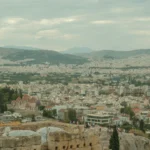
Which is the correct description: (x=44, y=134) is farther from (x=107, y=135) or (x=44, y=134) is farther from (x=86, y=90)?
(x=86, y=90)

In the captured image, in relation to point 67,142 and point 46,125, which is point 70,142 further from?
point 46,125

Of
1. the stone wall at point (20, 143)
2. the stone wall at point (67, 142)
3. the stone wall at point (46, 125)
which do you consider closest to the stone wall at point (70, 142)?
the stone wall at point (67, 142)

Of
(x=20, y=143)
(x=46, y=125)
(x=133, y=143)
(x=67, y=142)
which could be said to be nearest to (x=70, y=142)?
(x=67, y=142)

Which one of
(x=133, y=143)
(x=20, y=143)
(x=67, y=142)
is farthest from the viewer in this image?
(x=133, y=143)

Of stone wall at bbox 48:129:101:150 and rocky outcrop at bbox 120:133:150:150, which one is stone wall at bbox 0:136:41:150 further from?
rocky outcrop at bbox 120:133:150:150

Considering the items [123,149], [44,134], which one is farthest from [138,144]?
[44,134]

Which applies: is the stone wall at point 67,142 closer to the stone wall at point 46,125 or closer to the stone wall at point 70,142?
the stone wall at point 70,142

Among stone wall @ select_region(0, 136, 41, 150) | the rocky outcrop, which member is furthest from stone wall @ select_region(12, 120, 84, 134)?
the rocky outcrop
